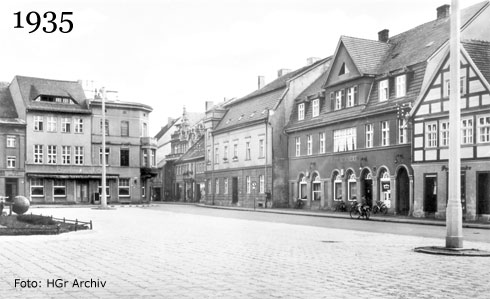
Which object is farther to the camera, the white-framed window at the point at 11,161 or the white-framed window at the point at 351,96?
the white-framed window at the point at 11,161

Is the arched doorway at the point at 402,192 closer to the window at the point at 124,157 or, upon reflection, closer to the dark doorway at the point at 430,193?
the dark doorway at the point at 430,193

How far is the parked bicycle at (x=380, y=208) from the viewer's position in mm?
38750

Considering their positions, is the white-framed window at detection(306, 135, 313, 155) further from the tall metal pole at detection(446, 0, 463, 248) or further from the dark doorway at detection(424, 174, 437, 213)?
the tall metal pole at detection(446, 0, 463, 248)

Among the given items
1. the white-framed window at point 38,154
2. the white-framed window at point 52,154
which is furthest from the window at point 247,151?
the white-framed window at point 38,154

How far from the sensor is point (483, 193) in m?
31.6

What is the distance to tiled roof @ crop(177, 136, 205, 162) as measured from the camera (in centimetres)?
8356

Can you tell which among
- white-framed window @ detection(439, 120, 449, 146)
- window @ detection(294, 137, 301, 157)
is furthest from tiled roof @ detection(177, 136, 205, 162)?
white-framed window @ detection(439, 120, 449, 146)

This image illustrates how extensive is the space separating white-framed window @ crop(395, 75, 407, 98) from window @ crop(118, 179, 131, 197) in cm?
3861

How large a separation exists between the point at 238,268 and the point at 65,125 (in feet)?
188

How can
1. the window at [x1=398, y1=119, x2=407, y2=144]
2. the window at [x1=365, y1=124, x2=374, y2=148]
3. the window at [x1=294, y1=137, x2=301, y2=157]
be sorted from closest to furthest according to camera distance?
1. the window at [x1=398, y1=119, x2=407, y2=144]
2. the window at [x1=365, y1=124, x2=374, y2=148]
3. the window at [x1=294, y1=137, x2=301, y2=157]

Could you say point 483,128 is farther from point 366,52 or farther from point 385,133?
point 366,52

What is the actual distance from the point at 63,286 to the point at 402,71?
32.9m

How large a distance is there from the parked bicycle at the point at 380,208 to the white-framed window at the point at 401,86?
6.90m

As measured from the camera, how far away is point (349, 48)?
145 ft
